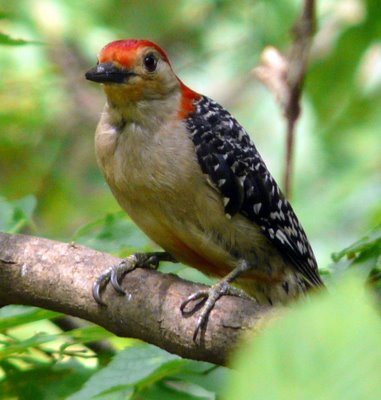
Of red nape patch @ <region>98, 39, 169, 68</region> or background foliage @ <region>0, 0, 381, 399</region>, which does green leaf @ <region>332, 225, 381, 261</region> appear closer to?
background foliage @ <region>0, 0, 381, 399</region>

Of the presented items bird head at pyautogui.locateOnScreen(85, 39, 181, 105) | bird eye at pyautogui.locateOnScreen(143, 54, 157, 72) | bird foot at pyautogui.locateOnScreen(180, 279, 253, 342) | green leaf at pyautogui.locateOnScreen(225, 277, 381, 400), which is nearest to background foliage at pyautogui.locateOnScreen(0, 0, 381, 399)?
green leaf at pyautogui.locateOnScreen(225, 277, 381, 400)

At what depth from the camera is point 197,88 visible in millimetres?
8141

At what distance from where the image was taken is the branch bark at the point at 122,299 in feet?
8.39

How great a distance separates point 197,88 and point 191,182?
4.59m

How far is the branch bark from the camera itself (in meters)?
2.56

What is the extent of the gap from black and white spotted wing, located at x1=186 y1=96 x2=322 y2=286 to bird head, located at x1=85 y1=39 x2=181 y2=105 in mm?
214

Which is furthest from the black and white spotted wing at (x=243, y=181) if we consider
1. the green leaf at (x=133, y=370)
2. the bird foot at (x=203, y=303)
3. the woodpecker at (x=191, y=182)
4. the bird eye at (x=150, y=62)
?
the green leaf at (x=133, y=370)

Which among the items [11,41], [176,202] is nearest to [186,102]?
[176,202]

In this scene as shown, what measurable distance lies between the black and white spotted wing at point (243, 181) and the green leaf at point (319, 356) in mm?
2931

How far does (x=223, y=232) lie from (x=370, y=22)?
1.77 m

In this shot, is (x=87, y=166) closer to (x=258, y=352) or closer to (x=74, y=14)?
(x=74, y=14)

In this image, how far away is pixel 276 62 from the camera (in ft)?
13.5

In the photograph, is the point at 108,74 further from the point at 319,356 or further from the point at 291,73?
the point at 319,356

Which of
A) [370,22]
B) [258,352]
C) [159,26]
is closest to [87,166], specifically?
[159,26]
